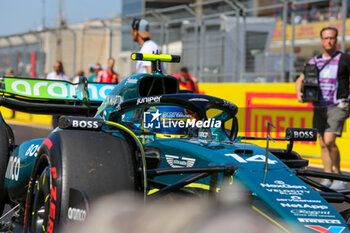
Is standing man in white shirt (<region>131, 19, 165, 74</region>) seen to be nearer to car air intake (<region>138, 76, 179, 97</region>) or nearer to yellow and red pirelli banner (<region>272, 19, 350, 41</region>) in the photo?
car air intake (<region>138, 76, 179, 97</region>)

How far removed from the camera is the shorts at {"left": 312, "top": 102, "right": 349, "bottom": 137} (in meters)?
8.37

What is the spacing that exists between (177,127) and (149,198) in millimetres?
1015

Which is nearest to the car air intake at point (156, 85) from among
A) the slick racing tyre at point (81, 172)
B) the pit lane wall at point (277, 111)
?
the slick racing tyre at point (81, 172)

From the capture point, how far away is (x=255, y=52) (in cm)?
1464

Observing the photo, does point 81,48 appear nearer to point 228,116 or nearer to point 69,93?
point 69,93

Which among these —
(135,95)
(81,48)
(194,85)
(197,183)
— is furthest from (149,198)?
(81,48)

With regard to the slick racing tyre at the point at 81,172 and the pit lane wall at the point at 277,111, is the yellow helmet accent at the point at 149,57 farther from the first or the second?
the pit lane wall at the point at 277,111

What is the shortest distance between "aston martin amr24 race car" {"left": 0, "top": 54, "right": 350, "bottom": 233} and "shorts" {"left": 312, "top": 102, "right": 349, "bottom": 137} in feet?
12.5

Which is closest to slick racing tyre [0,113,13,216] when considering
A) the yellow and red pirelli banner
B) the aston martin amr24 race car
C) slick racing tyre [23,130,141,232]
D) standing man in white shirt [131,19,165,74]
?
the aston martin amr24 race car

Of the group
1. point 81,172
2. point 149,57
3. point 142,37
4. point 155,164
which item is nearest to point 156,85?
point 149,57

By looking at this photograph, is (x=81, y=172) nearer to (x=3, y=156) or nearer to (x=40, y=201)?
(x=40, y=201)

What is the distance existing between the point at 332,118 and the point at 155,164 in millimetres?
4800

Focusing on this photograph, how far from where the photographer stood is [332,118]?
8.41 metres

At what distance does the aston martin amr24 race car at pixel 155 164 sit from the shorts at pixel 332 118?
3.80 meters
